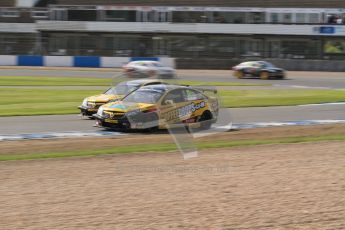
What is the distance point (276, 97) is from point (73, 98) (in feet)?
29.3

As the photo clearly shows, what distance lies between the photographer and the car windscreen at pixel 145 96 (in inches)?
588

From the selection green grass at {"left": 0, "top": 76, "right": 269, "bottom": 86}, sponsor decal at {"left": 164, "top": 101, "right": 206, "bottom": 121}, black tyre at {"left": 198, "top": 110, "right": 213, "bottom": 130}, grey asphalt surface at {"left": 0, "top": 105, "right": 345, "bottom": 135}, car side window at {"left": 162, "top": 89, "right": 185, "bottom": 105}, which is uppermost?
car side window at {"left": 162, "top": 89, "right": 185, "bottom": 105}

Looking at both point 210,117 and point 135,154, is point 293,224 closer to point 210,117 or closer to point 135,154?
point 135,154

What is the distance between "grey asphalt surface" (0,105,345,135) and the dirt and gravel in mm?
5434

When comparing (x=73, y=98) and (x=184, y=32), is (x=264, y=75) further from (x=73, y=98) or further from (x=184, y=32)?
(x=73, y=98)

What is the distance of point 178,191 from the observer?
7.52m

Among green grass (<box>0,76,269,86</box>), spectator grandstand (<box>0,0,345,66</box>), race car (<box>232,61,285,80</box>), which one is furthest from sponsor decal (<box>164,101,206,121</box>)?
spectator grandstand (<box>0,0,345,66</box>)

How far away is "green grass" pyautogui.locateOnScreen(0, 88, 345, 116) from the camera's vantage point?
20.0 metres

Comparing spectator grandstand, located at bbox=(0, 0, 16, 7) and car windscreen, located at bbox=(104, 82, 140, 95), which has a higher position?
spectator grandstand, located at bbox=(0, 0, 16, 7)

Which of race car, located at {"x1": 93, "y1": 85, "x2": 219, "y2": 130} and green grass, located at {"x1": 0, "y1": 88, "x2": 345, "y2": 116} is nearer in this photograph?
race car, located at {"x1": 93, "y1": 85, "x2": 219, "y2": 130}

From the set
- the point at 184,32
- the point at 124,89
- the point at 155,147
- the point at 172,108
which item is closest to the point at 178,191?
the point at 155,147

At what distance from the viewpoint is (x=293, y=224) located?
19.9 feet

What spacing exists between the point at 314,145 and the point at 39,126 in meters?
7.77

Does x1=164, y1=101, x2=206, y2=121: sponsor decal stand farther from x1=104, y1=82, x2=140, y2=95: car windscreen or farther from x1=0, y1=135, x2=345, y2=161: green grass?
x1=104, y1=82, x2=140, y2=95: car windscreen
